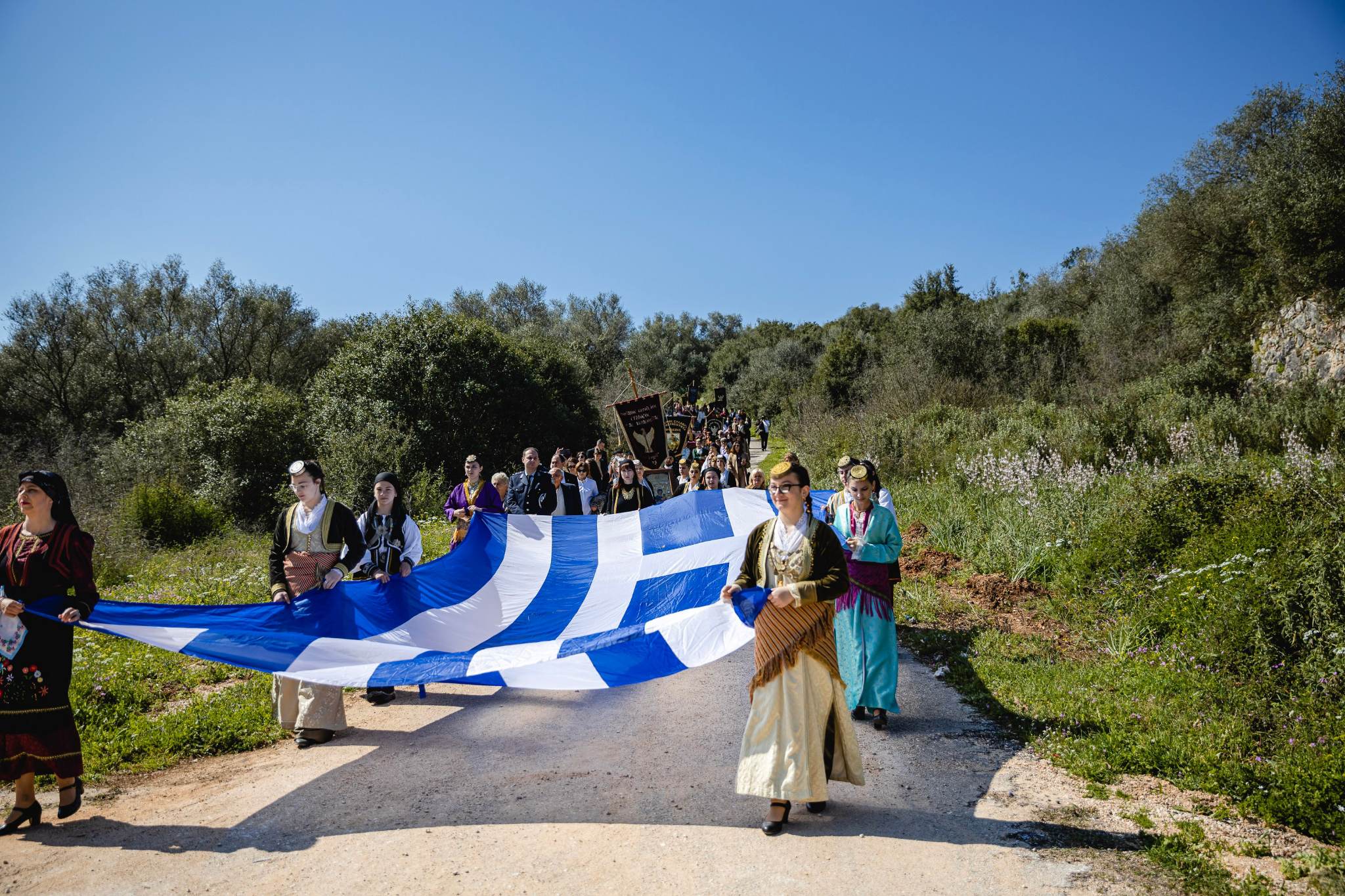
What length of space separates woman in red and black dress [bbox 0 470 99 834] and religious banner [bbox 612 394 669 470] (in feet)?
32.1

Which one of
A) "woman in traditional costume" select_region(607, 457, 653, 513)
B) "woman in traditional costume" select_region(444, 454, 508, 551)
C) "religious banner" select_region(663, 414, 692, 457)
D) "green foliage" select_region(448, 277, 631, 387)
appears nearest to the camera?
"woman in traditional costume" select_region(444, 454, 508, 551)

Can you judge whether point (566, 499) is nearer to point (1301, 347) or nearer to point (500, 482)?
point (500, 482)

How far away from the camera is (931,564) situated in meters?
11.4

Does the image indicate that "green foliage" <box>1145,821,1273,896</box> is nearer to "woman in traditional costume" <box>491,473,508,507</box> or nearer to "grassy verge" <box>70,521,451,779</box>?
"grassy verge" <box>70,521,451,779</box>

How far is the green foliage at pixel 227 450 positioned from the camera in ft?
81.3

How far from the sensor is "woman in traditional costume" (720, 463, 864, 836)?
4453 mm

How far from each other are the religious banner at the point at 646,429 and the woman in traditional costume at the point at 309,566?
8.22 metres

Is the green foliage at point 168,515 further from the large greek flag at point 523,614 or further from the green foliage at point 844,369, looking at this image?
the green foliage at point 844,369

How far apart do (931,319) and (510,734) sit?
88.5ft

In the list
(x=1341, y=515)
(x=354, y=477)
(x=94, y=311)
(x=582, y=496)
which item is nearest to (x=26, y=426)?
(x=94, y=311)

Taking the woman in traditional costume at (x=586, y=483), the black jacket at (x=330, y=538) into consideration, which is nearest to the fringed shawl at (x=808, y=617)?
the black jacket at (x=330, y=538)

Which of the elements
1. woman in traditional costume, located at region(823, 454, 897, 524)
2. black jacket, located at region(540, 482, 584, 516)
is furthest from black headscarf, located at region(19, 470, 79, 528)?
black jacket, located at region(540, 482, 584, 516)

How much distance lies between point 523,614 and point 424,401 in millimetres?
20310

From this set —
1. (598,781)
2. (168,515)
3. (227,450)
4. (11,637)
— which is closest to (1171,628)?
(598,781)
